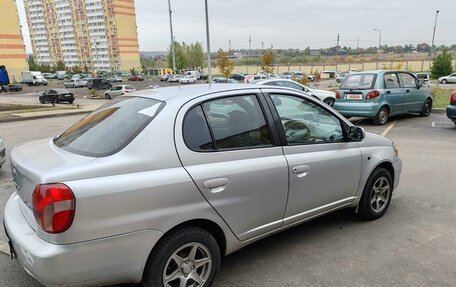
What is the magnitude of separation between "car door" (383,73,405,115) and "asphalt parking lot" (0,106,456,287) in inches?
229

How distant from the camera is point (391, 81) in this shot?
423 inches

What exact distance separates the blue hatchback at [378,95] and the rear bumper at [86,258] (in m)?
9.31

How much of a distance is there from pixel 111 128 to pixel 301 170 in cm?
169

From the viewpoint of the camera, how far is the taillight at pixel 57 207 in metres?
2.22

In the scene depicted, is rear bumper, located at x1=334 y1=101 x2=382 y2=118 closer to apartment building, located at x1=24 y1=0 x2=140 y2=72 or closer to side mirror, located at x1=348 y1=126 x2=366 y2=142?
side mirror, located at x1=348 y1=126 x2=366 y2=142

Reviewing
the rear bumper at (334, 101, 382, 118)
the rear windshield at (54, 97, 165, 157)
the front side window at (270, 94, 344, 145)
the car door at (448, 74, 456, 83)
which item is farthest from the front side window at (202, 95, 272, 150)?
the car door at (448, 74, 456, 83)

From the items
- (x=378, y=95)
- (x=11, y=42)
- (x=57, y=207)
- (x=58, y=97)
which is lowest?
(x=58, y=97)

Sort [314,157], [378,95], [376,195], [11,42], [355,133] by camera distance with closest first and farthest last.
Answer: [314,157] < [355,133] < [376,195] < [378,95] < [11,42]

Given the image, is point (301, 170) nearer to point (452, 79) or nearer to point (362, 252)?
point (362, 252)

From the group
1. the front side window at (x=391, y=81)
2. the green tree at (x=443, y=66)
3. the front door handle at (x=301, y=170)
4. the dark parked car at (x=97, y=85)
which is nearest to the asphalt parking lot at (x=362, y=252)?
the front door handle at (x=301, y=170)

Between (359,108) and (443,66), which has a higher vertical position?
(359,108)

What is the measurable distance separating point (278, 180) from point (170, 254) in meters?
1.11

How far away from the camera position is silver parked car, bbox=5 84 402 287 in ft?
7.52

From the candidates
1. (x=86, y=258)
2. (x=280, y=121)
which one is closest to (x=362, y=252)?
(x=280, y=121)
